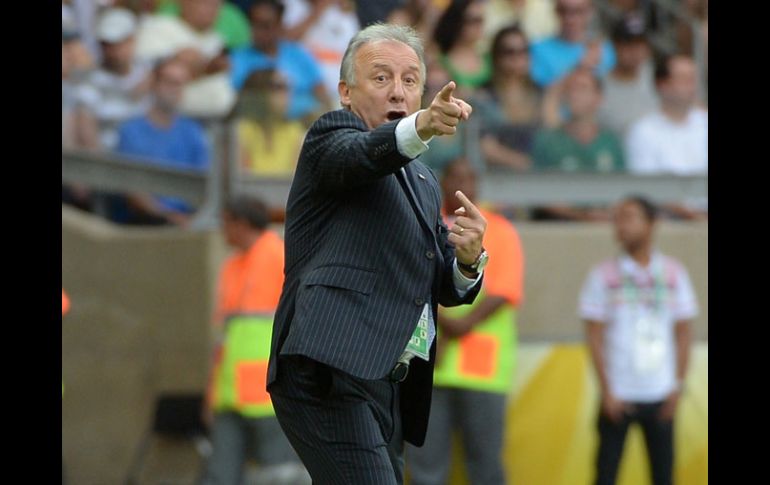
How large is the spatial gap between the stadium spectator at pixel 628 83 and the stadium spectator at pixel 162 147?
2.83 m

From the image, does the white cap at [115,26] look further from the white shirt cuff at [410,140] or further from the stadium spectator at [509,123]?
the white shirt cuff at [410,140]

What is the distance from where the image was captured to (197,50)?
32.7 feet

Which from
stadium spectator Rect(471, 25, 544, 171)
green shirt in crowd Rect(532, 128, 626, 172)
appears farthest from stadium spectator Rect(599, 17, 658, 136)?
stadium spectator Rect(471, 25, 544, 171)

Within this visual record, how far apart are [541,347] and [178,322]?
2.46 meters

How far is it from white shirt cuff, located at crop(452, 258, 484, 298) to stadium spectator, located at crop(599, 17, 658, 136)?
16.9 ft

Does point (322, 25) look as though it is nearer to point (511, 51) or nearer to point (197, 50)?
point (197, 50)

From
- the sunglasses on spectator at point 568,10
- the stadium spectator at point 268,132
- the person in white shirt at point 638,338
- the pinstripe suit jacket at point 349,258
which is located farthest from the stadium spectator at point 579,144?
the pinstripe suit jacket at point 349,258

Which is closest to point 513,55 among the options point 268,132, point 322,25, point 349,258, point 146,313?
point 322,25

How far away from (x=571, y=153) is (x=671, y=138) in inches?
31.3

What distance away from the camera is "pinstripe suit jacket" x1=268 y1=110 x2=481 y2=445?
4.22 metres

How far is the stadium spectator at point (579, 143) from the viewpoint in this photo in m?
9.45

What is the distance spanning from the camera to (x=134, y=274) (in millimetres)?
9406

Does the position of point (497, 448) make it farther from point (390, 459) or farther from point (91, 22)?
point (91, 22)
